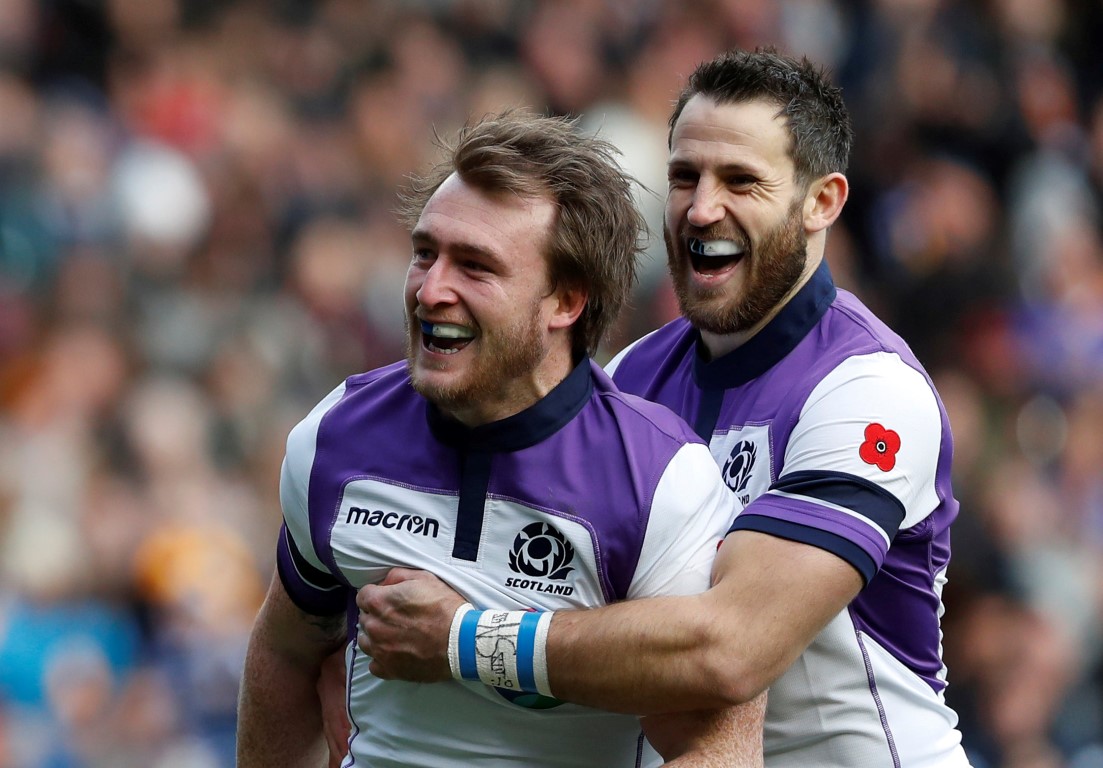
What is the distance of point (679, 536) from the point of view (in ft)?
11.1

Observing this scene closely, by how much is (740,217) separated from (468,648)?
131 centimetres

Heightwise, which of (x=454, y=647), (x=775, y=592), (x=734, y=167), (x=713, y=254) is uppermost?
(x=734, y=167)

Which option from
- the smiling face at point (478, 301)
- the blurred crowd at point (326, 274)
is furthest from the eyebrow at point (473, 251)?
the blurred crowd at point (326, 274)

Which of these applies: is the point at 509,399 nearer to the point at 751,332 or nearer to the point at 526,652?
the point at 526,652

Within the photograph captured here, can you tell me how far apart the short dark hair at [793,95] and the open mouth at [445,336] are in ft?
3.43

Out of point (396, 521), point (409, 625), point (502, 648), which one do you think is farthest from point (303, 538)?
point (502, 648)

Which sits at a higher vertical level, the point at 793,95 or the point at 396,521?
the point at 793,95

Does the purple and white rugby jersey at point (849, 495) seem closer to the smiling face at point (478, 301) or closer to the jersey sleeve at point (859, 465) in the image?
the jersey sleeve at point (859, 465)

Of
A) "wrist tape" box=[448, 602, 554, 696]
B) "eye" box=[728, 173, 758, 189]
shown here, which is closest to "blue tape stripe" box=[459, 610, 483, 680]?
"wrist tape" box=[448, 602, 554, 696]

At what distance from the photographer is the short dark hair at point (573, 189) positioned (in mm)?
3510

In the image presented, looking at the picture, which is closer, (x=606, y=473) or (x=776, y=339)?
(x=606, y=473)

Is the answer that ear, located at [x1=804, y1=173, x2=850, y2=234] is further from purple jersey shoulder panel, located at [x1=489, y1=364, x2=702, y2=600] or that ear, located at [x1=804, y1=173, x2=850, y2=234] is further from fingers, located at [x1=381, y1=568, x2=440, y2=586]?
fingers, located at [x1=381, y1=568, x2=440, y2=586]

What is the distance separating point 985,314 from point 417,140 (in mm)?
3594

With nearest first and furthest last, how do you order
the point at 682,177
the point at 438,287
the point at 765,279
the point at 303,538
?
the point at 438,287, the point at 303,538, the point at 765,279, the point at 682,177
